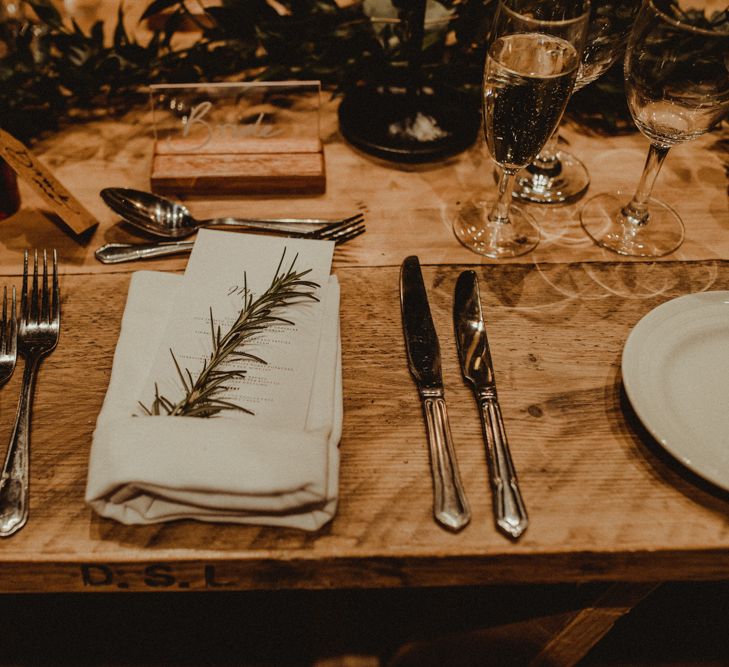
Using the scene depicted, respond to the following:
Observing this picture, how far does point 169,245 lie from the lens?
2.87 feet

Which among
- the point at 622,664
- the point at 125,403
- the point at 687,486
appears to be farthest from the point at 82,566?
the point at 622,664

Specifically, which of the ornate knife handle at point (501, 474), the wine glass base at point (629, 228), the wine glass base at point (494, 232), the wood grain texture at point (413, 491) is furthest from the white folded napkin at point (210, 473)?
the wine glass base at point (629, 228)

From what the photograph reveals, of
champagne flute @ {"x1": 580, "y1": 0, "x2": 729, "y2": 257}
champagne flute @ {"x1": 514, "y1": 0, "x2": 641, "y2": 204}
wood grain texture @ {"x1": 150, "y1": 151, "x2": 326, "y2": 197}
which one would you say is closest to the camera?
champagne flute @ {"x1": 580, "y1": 0, "x2": 729, "y2": 257}

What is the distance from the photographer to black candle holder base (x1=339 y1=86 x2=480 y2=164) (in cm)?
105

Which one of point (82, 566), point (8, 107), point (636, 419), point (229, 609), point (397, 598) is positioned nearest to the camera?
point (82, 566)

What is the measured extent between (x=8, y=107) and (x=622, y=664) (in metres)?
1.48

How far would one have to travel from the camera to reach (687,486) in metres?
0.64

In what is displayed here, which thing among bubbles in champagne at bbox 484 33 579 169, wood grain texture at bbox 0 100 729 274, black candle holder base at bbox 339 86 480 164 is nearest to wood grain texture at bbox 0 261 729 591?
wood grain texture at bbox 0 100 729 274

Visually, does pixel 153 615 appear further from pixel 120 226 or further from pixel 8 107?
pixel 8 107

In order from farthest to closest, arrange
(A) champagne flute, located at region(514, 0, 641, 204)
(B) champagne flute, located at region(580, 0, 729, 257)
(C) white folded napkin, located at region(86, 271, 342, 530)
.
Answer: (A) champagne flute, located at region(514, 0, 641, 204) < (B) champagne flute, located at region(580, 0, 729, 257) < (C) white folded napkin, located at region(86, 271, 342, 530)

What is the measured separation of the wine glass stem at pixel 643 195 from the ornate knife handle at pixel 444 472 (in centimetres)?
49

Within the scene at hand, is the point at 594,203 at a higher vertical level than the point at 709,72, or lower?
lower

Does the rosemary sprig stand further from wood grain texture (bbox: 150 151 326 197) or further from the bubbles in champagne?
the bubbles in champagne

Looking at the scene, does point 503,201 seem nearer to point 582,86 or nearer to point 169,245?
point 582,86
